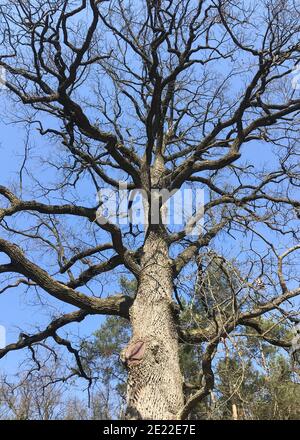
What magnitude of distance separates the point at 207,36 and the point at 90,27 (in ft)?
5.80

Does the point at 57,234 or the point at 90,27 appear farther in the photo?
the point at 57,234

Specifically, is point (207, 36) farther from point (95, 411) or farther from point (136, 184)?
point (95, 411)

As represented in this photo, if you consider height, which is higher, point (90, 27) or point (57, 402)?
point (90, 27)

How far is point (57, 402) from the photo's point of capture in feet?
49.3

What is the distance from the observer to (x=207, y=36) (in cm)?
657

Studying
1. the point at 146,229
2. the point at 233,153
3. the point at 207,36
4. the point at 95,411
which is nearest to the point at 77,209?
the point at 146,229

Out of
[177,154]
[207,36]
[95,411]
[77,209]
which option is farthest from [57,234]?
[95,411]

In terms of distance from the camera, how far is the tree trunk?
453 cm

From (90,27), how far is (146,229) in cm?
250

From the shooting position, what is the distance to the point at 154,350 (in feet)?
15.9

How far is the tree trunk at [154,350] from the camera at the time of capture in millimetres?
4531

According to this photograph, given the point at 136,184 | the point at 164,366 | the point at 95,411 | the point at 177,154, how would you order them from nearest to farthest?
the point at 164,366, the point at 136,184, the point at 177,154, the point at 95,411
